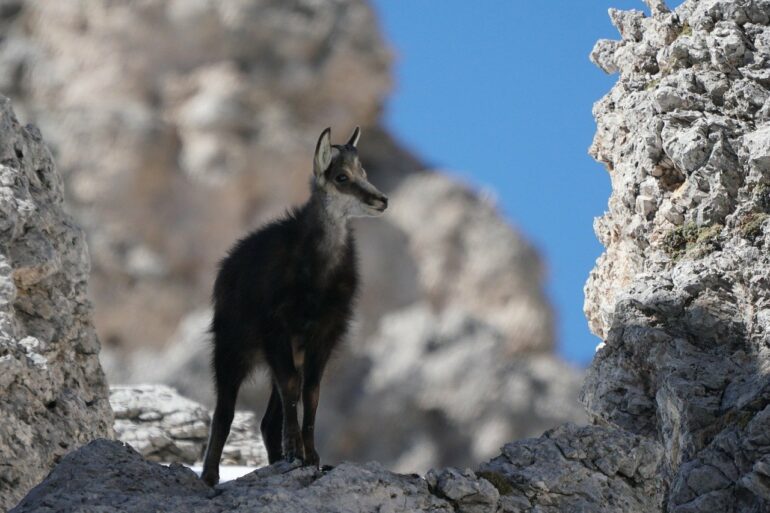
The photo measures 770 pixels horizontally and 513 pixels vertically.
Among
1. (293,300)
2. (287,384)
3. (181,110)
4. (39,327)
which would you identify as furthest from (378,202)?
(181,110)

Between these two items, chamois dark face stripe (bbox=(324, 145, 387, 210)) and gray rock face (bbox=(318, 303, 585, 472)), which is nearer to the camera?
chamois dark face stripe (bbox=(324, 145, 387, 210))

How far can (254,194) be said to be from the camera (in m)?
43.5

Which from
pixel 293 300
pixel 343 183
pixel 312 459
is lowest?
pixel 312 459

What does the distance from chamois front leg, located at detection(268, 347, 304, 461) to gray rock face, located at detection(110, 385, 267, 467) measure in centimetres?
512

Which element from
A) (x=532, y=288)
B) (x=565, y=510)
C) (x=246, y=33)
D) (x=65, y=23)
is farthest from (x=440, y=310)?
(x=565, y=510)

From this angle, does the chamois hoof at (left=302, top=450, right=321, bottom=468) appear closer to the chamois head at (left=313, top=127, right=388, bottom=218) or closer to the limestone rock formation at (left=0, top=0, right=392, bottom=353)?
the chamois head at (left=313, top=127, right=388, bottom=218)

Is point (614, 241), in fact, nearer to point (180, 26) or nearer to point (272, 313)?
point (272, 313)

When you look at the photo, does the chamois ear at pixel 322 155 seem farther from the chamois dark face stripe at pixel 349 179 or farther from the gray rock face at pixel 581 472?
the gray rock face at pixel 581 472

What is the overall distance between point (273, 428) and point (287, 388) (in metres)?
0.93

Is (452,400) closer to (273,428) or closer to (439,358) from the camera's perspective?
(439,358)

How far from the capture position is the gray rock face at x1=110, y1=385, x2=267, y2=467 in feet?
50.2

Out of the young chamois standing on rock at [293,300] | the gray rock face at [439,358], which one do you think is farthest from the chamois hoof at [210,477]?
the gray rock face at [439,358]

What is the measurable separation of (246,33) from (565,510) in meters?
38.0

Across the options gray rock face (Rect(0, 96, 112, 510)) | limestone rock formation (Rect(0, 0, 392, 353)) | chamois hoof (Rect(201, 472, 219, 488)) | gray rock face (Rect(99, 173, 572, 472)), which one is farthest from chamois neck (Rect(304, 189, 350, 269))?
limestone rock formation (Rect(0, 0, 392, 353))
